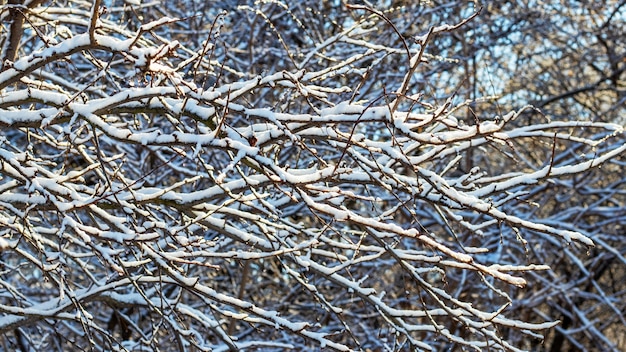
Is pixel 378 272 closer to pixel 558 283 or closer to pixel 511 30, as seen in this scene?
pixel 558 283

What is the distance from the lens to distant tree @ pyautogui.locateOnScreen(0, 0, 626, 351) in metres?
2.82

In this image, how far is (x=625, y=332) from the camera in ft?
35.4

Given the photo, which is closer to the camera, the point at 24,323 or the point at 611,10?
the point at 24,323

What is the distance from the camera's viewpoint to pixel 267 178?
10.1ft

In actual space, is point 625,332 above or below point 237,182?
below

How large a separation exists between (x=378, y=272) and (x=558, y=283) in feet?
5.89

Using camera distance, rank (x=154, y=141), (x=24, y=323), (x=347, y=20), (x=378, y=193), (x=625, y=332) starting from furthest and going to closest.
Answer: (x=625, y=332)
(x=347, y=20)
(x=378, y=193)
(x=24, y=323)
(x=154, y=141)

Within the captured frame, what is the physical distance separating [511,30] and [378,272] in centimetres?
277

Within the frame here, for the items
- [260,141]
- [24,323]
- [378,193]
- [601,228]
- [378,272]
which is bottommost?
[378,272]

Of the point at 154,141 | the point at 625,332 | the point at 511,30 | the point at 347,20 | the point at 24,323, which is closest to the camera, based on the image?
the point at 154,141

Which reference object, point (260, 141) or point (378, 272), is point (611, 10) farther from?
point (260, 141)

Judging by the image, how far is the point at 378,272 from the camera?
812cm

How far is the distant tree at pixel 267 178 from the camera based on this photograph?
282 cm

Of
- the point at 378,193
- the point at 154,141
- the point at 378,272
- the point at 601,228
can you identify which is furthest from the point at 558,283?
the point at 154,141
